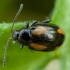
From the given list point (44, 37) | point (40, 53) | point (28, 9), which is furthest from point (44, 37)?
point (28, 9)

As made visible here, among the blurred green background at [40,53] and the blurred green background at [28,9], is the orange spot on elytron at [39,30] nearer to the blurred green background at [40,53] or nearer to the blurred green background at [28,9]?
the blurred green background at [40,53]

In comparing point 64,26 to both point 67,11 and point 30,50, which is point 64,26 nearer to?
point 67,11

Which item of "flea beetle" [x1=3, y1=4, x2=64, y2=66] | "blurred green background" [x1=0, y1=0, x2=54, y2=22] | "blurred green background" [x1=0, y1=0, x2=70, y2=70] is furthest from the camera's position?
"blurred green background" [x1=0, y1=0, x2=54, y2=22]

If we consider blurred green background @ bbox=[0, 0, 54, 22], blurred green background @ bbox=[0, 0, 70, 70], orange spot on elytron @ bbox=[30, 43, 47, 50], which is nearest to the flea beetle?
orange spot on elytron @ bbox=[30, 43, 47, 50]

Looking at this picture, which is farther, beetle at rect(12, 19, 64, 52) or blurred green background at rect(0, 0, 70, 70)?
blurred green background at rect(0, 0, 70, 70)

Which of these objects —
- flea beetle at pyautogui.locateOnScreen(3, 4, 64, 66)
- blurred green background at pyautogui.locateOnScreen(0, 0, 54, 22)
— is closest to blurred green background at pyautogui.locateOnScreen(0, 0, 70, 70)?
flea beetle at pyautogui.locateOnScreen(3, 4, 64, 66)

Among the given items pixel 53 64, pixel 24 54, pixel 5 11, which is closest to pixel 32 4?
pixel 5 11

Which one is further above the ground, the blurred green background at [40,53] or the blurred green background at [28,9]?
the blurred green background at [28,9]

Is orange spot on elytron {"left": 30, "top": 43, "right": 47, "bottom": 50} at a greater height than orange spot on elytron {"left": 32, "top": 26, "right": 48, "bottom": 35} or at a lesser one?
lesser

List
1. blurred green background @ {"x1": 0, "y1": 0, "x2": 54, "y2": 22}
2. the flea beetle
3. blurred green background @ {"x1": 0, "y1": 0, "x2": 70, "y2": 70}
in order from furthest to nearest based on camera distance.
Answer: blurred green background @ {"x1": 0, "y1": 0, "x2": 54, "y2": 22} → blurred green background @ {"x1": 0, "y1": 0, "x2": 70, "y2": 70} → the flea beetle

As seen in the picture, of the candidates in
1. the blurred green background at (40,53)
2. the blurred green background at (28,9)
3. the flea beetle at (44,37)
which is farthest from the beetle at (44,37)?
the blurred green background at (28,9)

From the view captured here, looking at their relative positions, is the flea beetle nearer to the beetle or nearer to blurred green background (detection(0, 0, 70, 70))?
the beetle
